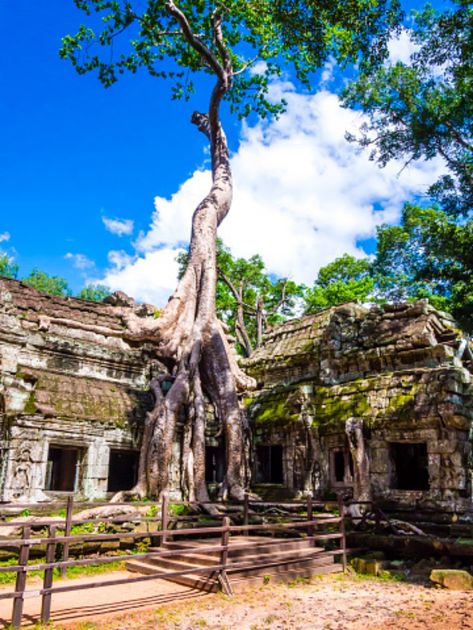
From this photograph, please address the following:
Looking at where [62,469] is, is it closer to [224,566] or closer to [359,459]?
[359,459]

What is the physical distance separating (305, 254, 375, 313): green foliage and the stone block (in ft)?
67.5

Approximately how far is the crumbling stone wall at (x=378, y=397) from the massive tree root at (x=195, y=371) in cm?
156

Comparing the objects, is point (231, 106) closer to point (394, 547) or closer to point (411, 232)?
point (411, 232)

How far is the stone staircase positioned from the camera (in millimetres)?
7266

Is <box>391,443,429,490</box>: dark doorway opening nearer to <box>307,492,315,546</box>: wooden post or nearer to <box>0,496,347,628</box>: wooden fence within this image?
<box>0,496,347,628</box>: wooden fence

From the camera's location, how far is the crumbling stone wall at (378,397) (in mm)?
10992

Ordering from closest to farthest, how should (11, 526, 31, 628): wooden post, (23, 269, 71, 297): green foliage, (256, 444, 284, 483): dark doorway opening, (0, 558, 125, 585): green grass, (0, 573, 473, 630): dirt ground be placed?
(11, 526, 31, 628): wooden post
(0, 573, 473, 630): dirt ground
(0, 558, 125, 585): green grass
(256, 444, 284, 483): dark doorway opening
(23, 269, 71, 297): green foliage

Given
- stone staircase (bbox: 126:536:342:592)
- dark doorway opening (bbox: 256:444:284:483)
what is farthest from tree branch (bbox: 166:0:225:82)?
stone staircase (bbox: 126:536:342:592)

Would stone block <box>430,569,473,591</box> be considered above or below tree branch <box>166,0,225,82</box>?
below

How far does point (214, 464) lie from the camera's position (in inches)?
580

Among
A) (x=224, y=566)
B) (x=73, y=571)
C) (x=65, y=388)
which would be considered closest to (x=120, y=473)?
(x=65, y=388)

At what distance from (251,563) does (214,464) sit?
717 cm

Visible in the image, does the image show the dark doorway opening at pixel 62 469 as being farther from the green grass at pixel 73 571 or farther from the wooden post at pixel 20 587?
the wooden post at pixel 20 587

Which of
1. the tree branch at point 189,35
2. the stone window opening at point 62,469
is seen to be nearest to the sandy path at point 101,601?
the stone window opening at point 62,469
